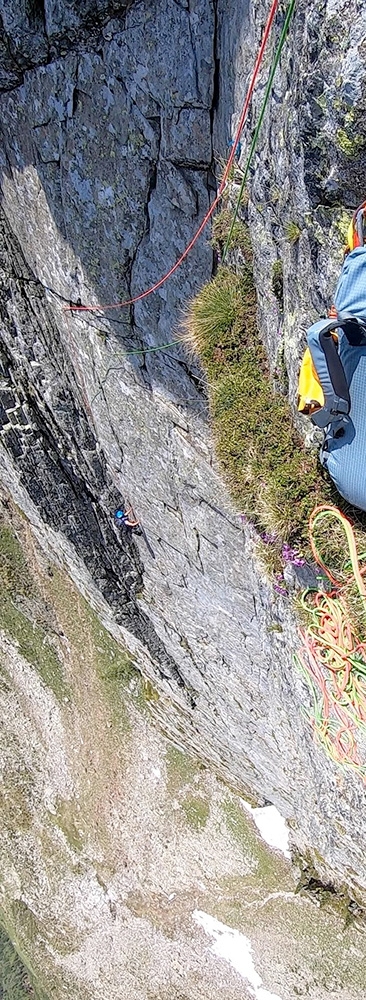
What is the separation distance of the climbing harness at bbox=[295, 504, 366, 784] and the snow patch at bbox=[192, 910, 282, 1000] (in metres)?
7.57

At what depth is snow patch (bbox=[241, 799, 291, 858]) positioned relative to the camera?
1213 cm

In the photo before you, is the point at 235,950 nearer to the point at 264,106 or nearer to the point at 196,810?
the point at 196,810

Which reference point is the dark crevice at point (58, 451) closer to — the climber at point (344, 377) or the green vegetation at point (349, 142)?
the climber at point (344, 377)

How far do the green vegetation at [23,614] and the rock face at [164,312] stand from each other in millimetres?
1276

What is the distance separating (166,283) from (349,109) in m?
3.11

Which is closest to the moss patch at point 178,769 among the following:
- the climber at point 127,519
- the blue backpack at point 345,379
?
the climber at point 127,519

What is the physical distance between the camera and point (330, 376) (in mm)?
4895

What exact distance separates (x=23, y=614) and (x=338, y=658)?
9341 millimetres

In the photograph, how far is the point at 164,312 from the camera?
711 centimetres

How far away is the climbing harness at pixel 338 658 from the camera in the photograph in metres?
5.75

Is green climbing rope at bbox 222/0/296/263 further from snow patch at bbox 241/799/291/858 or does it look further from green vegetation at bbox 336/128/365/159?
snow patch at bbox 241/799/291/858

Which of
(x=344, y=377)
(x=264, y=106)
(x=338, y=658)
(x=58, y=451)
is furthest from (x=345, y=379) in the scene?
(x=58, y=451)

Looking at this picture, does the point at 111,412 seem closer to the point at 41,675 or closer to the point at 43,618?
the point at 43,618

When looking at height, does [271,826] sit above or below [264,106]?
below
